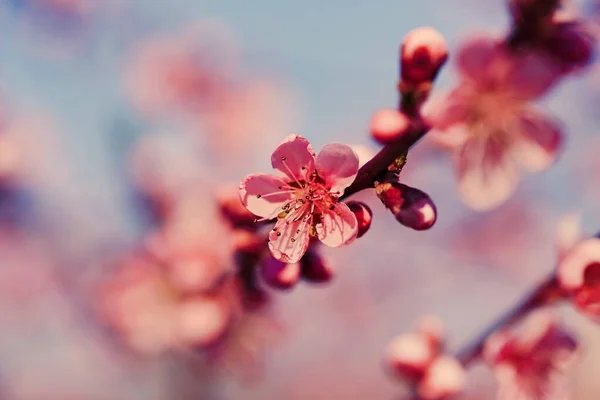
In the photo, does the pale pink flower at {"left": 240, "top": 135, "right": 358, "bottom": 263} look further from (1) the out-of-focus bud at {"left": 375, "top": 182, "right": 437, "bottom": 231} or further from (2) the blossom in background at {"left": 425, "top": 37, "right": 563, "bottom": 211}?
(2) the blossom in background at {"left": 425, "top": 37, "right": 563, "bottom": 211}

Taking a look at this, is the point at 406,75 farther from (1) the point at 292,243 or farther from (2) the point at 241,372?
(2) the point at 241,372

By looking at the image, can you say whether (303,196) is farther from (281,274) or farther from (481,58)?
(481,58)

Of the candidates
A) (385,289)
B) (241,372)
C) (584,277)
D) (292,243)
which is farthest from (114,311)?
(385,289)

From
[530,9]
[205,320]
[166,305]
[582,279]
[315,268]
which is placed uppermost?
[166,305]

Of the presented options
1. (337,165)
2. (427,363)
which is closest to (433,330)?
(427,363)

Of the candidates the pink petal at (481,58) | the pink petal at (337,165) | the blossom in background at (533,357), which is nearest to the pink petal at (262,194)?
the pink petal at (337,165)

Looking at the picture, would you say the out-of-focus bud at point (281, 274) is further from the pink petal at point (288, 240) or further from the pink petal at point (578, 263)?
the pink petal at point (578, 263)
